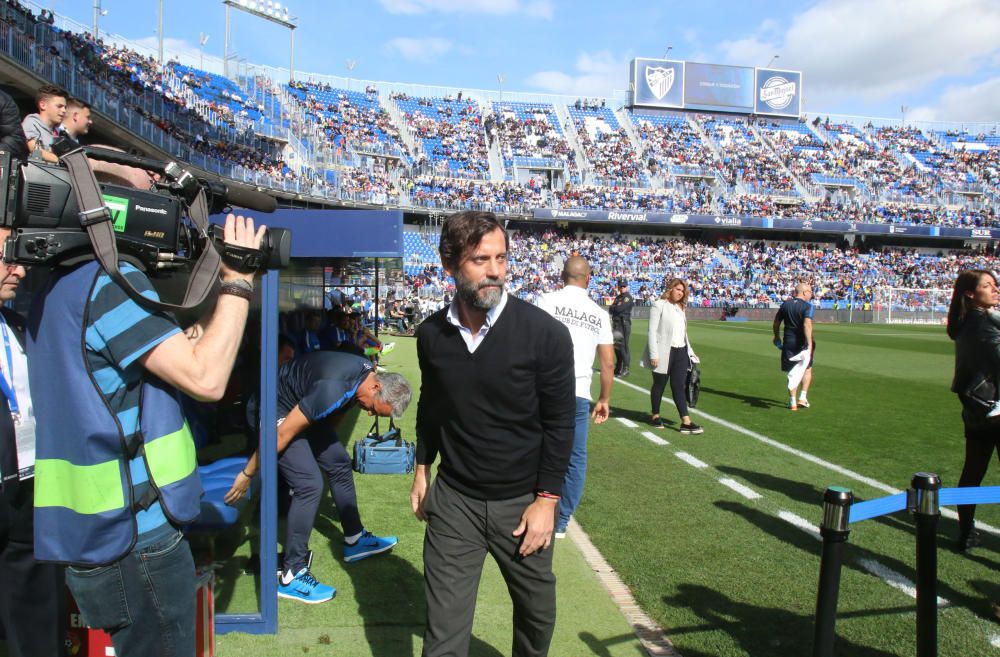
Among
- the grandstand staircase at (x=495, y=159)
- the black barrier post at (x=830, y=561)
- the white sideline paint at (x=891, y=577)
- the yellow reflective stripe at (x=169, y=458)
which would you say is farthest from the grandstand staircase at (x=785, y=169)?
the yellow reflective stripe at (x=169, y=458)

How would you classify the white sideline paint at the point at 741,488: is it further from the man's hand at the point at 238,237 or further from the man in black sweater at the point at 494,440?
the man's hand at the point at 238,237

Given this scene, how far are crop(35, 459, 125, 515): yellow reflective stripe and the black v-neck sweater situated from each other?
45.6 inches

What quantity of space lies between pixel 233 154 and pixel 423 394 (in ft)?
107

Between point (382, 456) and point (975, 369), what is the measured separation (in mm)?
4614

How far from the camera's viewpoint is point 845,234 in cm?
5128

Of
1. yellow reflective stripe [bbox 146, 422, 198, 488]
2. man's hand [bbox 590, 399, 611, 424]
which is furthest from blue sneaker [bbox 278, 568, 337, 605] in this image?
yellow reflective stripe [bbox 146, 422, 198, 488]

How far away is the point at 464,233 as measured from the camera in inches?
101

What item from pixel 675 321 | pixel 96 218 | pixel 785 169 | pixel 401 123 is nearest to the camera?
pixel 96 218

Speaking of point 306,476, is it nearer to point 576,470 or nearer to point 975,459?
point 576,470

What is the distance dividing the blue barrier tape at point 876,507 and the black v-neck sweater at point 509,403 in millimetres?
960

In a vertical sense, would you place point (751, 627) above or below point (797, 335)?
below

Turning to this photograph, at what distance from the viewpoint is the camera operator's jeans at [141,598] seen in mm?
1854

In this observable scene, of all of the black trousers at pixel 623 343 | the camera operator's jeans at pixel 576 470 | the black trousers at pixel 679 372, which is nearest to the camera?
the camera operator's jeans at pixel 576 470

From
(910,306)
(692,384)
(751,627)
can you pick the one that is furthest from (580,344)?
(910,306)
